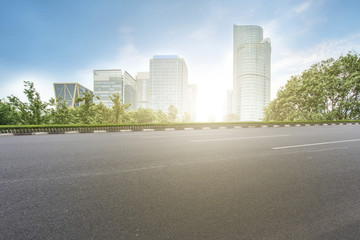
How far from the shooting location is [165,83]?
110 m

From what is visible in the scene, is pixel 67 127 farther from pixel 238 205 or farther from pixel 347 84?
pixel 347 84

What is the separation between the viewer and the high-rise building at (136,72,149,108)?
528 feet

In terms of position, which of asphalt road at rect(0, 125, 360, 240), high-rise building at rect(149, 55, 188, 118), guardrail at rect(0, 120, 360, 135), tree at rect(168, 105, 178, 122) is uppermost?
high-rise building at rect(149, 55, 188, 118)

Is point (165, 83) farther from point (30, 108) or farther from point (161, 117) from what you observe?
point (30, 108)

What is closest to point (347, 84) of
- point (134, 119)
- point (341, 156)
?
point (341, 156)

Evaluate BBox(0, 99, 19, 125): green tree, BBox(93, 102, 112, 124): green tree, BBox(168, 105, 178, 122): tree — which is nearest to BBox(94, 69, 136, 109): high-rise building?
BBox(168, 105, 178, 122): tree

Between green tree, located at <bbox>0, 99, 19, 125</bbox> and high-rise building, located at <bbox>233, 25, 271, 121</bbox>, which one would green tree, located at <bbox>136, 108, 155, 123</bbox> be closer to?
green tree, located at <bbox>0, 99, 19, 125</bbox>

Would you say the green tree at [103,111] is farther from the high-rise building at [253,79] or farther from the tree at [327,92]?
the high-rise building at [253,79]

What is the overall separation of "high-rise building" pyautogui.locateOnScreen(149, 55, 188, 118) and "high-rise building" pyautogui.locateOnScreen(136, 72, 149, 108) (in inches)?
2041

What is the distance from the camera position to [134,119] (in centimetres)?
5362

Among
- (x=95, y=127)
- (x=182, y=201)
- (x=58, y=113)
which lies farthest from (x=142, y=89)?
(x=182, y=201)

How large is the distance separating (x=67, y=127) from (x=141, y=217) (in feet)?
61.7

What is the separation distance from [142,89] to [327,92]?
153 meters

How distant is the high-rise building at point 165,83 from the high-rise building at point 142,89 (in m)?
51.9
